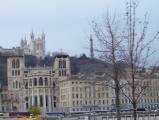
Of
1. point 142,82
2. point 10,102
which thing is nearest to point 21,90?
point 10,102

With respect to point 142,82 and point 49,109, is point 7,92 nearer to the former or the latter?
point 49,109

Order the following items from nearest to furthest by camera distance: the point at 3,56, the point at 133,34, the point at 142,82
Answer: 1. the point at 133,34
2. the point at 142,82
3. the point at 3,56

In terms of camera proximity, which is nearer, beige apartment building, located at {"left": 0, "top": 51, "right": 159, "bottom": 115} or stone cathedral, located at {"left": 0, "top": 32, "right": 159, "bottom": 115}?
stone cathedral, located at {"left": 0, "top": 32, "right": 159, "bottom": 115}

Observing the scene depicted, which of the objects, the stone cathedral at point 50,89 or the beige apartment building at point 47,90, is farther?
the beige apartment building at point 47,90

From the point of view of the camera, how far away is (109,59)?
21656mm

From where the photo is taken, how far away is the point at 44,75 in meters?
148

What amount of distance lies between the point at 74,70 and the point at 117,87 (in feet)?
477

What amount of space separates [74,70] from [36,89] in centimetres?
2360

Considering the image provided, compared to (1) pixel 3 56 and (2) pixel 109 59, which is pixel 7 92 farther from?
(2) pixel 109 59

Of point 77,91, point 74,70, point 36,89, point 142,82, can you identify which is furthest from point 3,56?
point 142,82

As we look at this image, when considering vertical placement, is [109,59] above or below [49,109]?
above

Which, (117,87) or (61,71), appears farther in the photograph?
(61,71)

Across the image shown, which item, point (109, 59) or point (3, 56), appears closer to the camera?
point (109, 59)

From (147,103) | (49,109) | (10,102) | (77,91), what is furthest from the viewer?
(10,102)
